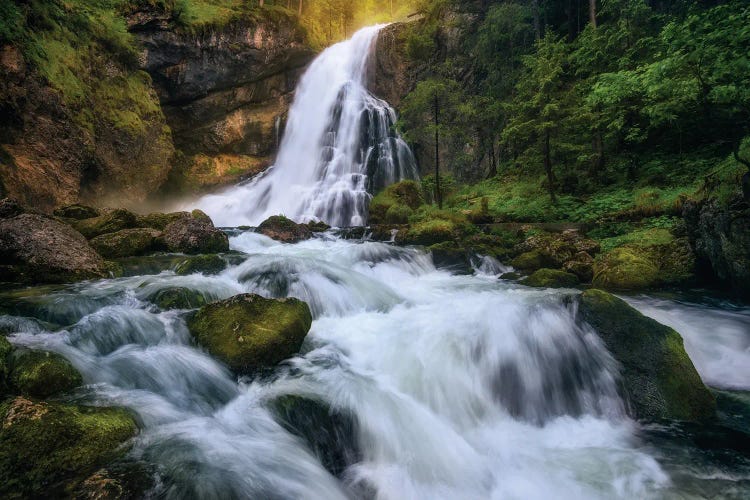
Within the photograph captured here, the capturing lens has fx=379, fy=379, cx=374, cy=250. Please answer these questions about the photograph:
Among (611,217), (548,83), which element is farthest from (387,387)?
(548,83)

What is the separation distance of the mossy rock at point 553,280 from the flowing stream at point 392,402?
2.48 m

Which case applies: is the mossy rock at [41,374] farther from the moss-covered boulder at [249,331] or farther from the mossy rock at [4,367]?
the moss-covered boulder at [249,331]

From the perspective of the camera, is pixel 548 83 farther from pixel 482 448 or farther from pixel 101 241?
pixel 101 241

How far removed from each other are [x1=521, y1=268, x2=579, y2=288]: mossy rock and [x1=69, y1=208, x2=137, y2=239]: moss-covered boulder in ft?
36.3

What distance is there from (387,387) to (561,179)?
44.4 feet

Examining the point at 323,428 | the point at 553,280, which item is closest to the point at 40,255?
the point at 323,428

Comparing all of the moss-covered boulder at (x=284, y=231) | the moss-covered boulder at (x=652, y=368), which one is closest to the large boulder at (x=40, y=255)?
the moss-covered boulder at (x=284, y=231)

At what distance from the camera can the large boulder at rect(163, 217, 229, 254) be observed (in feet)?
34.1

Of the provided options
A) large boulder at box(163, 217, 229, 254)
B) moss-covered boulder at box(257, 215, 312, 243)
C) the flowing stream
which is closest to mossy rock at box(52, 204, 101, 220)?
large boulder at box(163, 217, 229, 254)

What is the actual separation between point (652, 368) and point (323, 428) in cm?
395

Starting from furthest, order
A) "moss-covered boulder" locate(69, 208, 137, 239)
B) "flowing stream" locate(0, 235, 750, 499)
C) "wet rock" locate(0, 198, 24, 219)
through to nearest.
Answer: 1. "moss-covered boulder" locate(69, 208, 137, 239)
2. "wet rock" locate(0, 198, 24, 219)
3. "flowing stream" locate(0, 235, 750, 499)

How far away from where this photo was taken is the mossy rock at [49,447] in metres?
2.30

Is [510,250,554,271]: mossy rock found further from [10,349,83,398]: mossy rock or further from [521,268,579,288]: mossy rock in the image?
[10,349,83,398]: mossy rock

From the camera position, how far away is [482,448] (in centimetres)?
411
